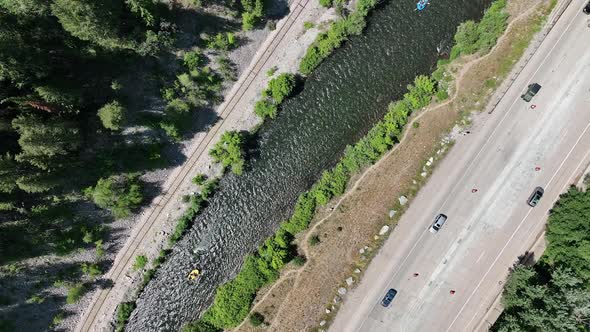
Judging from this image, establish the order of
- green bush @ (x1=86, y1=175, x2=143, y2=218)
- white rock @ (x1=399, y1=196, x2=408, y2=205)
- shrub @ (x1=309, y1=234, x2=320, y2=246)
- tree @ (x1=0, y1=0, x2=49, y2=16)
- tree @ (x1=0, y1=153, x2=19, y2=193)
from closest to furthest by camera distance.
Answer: tree @ (x1=0, y1=0, x2=49, y2=16), tree @ (x1=0, y1=153, x2=19, y2=193), green bush @ (x1=86, y1=175, x2=143, y2=218), white rock @ (x1=399, y1=196, x2=408, y2=205), shrub @ (x1=309, y1=234, x2=320, y2=246)

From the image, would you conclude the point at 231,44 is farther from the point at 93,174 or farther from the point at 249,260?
the point at 249,260

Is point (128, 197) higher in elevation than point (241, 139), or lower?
lower

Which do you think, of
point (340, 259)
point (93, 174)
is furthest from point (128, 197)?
point (340, 259)

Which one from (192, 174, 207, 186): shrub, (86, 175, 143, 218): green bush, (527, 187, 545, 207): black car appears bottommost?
(86, 175, 143, 218): green bush

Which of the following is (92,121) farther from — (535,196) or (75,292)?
(535,196)

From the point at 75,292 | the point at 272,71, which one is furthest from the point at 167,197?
the point at 272,71

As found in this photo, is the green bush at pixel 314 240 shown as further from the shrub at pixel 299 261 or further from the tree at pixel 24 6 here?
the tree at pixel 24 6

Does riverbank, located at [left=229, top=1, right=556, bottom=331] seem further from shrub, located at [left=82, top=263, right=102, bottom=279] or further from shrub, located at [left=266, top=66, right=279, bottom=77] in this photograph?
shrub, located at [left=82, top=263, right=102, bottom=279]

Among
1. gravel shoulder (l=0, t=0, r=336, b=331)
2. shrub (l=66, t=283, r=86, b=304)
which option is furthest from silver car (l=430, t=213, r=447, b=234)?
shrub (l=66, t=283, r=86, b=304)
